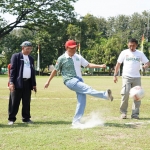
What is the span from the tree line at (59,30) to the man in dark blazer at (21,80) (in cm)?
3417

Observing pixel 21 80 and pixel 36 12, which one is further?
pixel 36 12

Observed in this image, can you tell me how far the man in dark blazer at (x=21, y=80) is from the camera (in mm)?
7043

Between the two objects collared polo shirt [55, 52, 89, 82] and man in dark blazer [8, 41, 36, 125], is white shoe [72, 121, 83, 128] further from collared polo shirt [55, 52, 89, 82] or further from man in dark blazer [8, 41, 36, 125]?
man in dark blazer [8, 41, 36, 125]

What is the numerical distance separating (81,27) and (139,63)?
147ft

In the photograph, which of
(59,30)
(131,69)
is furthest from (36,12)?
(131,69)

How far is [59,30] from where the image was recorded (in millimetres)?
44750

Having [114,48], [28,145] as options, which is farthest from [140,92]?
[114,48]

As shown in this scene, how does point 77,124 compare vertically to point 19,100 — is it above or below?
below

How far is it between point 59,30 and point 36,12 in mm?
4750

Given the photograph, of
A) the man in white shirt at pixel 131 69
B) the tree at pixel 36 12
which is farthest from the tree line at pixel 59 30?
the man in white shirt at pixel 131 69

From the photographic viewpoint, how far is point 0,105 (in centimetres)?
1025

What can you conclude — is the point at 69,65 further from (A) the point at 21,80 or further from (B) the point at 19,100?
(B) the point at 19,100

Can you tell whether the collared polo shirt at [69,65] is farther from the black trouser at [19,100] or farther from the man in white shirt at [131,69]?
the man in white shirt at [131,69]

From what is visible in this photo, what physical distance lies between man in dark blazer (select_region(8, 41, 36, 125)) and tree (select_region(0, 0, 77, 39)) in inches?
1338
